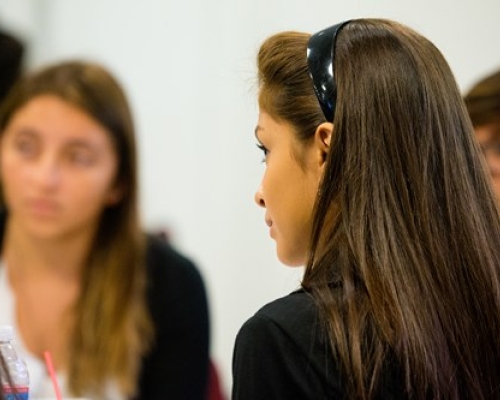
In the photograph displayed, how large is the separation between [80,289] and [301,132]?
90cm

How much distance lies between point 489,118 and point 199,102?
112cm

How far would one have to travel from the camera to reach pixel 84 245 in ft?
6.38

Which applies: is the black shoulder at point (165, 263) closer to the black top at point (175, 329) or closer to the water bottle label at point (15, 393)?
the black top at point (175, 329)

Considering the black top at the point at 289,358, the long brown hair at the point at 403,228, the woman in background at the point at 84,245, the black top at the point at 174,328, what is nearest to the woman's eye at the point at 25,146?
the woman in background at the point at 84,245

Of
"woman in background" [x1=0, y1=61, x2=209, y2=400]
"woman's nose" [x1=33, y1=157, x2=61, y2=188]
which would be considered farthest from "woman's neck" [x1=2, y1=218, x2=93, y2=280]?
"woman's nose" [x1=33, y1=157, x2=61, y2=188]

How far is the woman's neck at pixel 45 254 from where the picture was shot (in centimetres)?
194

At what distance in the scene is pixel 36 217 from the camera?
192 cm

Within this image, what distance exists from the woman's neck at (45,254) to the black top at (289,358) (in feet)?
3.22

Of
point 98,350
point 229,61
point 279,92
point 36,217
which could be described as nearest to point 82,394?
point 98,350

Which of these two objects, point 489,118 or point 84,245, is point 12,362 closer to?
point 84,245

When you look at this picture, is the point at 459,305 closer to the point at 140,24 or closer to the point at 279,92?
the point at 279,92

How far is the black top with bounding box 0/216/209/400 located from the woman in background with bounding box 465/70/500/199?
638mm

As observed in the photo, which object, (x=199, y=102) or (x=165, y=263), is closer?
(x=165, y=263)

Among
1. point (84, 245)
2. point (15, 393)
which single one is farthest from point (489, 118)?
point (15, 393)
